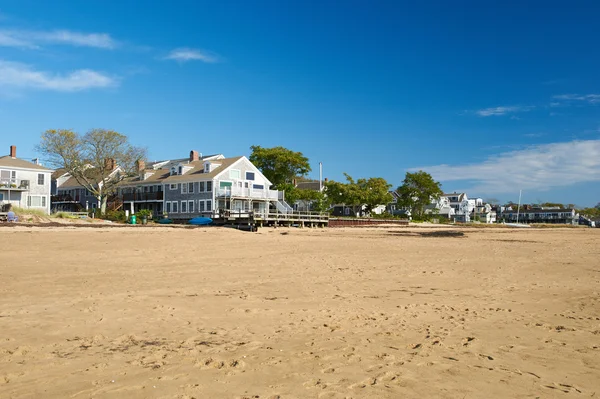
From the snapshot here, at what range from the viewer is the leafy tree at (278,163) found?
79.0 metres

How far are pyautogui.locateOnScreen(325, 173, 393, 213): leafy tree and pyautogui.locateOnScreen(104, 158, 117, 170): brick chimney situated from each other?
36.5m

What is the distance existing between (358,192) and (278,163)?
53.5 feet

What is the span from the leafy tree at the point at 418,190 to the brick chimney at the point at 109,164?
5268 cm

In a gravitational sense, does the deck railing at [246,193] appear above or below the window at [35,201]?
above

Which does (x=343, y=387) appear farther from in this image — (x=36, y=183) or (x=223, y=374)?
(x=36, y=183)

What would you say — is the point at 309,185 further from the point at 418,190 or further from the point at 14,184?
the point at 14,184

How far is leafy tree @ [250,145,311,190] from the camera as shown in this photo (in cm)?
7900

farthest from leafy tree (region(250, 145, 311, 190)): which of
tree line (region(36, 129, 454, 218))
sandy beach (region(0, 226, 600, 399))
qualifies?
sandy beach (region(0, 226, 600, 399))

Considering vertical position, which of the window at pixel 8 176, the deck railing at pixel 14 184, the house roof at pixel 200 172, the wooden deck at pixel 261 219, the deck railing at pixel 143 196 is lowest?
the wooden deck at pixel 261 219

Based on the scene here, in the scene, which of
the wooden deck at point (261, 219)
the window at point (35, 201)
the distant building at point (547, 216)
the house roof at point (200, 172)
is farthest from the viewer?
the distant building at point (547, 216)

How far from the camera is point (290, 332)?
8141mm

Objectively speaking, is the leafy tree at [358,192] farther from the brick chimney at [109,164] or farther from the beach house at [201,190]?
the brick chimney at [109,164]

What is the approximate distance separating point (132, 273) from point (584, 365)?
38.6 ft

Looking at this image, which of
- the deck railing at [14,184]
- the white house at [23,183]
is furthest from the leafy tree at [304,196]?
the deck railing at [14,184]
